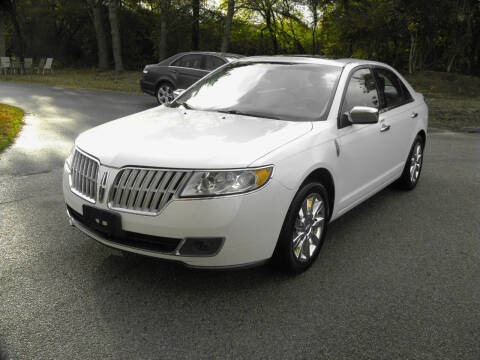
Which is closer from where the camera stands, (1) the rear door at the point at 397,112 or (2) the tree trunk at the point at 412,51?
(1) the rear door at the point at 397,112

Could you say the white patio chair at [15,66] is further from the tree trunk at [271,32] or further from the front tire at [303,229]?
the front tire at [303,229]

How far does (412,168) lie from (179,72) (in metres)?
8.99

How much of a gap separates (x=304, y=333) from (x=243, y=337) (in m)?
0.39

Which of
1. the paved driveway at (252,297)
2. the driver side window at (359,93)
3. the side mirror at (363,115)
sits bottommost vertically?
the paved driveway at (252,297)

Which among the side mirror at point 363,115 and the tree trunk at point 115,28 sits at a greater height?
the tree trunk at point 115,28

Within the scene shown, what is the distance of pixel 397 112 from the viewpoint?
5.48m

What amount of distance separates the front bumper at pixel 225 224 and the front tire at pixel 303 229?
0.41 feet

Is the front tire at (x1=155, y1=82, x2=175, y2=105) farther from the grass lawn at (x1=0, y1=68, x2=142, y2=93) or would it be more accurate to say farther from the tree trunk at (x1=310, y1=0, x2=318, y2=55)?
the tree trunk at (x1=310, y1=0, x2=318, y2=55)

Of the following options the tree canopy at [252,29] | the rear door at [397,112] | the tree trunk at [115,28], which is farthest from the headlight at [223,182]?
the tree trunk at [115,28]

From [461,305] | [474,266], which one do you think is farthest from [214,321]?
[474,266]

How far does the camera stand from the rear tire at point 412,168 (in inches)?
239

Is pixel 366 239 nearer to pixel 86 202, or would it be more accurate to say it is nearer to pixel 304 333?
pixel 304 333

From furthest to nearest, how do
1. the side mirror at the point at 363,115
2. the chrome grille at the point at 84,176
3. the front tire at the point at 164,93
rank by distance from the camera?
the front tire at the point at 164,93, the side mirror at the point at 363,115, the chrome grille at the point at 84,176

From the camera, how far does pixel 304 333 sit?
3.07 meters
